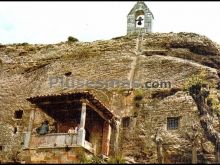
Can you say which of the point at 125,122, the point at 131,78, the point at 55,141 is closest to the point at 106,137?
the point at 125,122

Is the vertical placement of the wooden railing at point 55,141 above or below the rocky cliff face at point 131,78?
below

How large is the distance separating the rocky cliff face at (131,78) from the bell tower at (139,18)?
8.14 feet

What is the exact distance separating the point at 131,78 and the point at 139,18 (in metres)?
9.00

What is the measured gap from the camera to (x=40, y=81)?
31.8 m

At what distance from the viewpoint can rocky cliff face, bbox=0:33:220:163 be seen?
24.2m

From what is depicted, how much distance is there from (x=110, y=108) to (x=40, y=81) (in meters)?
7.14

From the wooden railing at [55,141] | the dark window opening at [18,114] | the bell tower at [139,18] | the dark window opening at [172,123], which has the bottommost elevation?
the wooden railing at [55,141]

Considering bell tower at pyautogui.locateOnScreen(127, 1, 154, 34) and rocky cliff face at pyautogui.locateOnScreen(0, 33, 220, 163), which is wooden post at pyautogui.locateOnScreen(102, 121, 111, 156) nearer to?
rocky cliff face at pyautogui.locateOnScreen(0, 33, 220, 163)

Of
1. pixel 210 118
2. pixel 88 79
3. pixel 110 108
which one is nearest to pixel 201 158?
pixel 210 118

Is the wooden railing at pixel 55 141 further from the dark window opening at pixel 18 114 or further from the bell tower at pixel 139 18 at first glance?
the bell tower at pixel 139 18

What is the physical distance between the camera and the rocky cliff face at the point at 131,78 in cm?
2416

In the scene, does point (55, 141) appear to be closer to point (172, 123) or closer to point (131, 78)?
point (172, 123)

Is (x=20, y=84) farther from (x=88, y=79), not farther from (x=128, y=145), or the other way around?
(x=128, y=145)

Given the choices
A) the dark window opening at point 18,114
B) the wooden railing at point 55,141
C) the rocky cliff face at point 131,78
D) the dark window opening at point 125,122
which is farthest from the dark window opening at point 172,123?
the dark window opening at point 18,114
